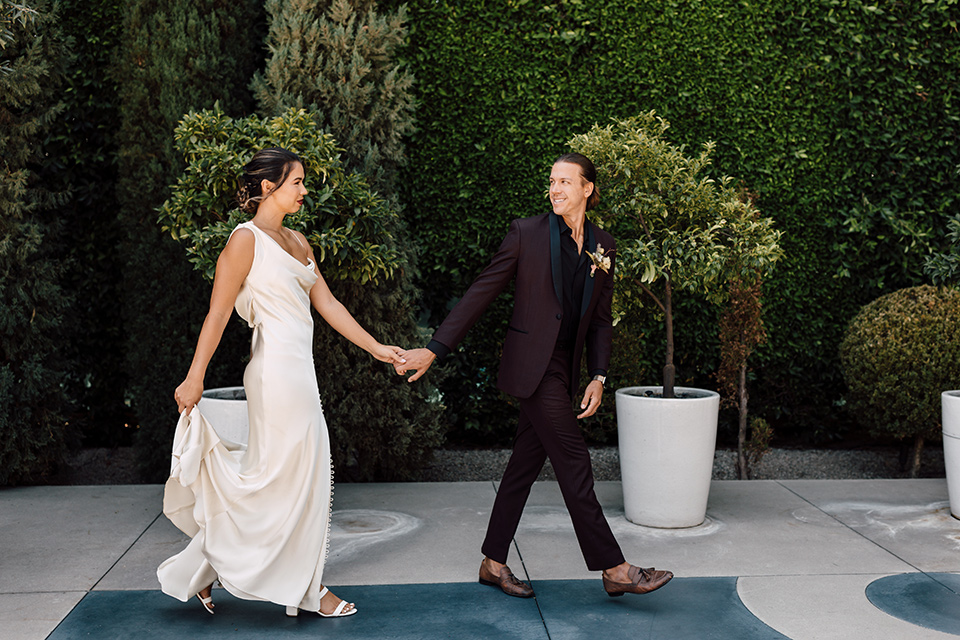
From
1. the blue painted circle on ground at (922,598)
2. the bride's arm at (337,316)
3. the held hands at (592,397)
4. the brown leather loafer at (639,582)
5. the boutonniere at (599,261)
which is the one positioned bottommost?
the blue painted circle on ground at (922,598)

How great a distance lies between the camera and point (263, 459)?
3.38m

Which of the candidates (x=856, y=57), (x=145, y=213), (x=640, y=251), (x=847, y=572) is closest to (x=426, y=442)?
(x=640, y=251)

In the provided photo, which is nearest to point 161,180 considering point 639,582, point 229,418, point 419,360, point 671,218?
point 229,418

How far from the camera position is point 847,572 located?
13.2 feet

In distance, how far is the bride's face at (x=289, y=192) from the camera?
3500 mm

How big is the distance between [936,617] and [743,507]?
171 cm

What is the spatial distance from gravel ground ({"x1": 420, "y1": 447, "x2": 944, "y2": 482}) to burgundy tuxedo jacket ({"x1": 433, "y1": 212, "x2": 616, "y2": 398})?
2.63 m

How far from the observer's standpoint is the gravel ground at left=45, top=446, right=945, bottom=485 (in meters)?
6.25

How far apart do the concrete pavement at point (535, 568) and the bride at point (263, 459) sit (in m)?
0.18

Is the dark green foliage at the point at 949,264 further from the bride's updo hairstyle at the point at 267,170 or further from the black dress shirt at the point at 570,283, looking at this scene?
the bride's updo hairstyle at the point at 267,170

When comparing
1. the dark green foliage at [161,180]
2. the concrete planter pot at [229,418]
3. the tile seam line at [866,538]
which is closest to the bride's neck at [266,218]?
the concrete planter pot at [229,418]

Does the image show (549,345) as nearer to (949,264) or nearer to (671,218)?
(671,218)

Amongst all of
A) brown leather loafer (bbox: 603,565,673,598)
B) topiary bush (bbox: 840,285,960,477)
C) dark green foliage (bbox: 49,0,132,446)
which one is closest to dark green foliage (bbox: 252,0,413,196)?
dark green foliage (bbox: 49,0,132,446)

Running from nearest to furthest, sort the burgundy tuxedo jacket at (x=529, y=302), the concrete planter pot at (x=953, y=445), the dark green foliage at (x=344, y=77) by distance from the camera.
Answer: the burgundy tuxedo jacket at (x=529, y=302)
the concrete planter pot at (x=953, y=445)
the dark green foliage at (x=344, y=77)
